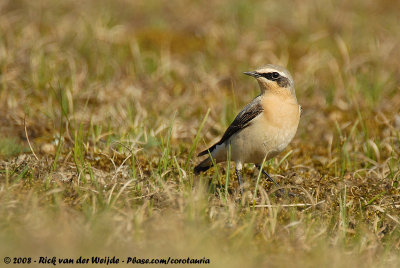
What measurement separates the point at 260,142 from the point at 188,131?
245cm

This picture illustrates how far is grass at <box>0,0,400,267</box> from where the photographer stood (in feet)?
17.1

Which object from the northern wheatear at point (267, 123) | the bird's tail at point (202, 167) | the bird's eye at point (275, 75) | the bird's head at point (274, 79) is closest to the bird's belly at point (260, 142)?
the northern wheatear at point (267, 123)

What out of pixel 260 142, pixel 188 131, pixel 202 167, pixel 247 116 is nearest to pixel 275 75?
pixel 247 116

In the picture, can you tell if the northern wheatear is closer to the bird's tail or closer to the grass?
the bird's tail

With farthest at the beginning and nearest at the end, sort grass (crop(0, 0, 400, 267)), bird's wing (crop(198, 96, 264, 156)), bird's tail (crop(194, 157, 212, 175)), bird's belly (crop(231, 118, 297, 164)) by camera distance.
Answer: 1. bird's tail (crop(194, 157, 212, 175))
2. bird's wing (crop(198, 96, 264, 156))
3. bird's belly (crop(231, 118, 297, 164))
4. grass (crop(0, 0, 400, 267))

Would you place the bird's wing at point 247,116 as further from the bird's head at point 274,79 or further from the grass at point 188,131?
the grass at point 188,131

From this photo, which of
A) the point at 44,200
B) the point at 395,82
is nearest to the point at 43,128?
the point at 44,200

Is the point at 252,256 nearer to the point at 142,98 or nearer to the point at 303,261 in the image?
the point at 303,261

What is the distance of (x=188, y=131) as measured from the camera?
9.53 m

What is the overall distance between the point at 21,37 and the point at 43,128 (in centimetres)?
361

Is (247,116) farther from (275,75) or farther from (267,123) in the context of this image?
(275,75)

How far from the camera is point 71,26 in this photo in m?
12.5

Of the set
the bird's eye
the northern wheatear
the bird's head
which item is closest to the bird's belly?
the northern wheatear

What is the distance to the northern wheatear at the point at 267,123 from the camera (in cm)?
728
